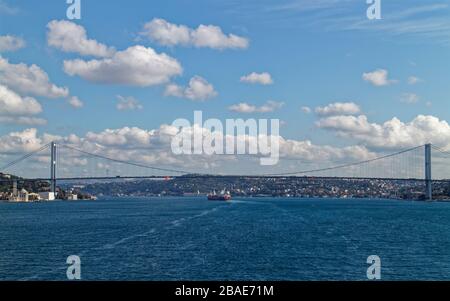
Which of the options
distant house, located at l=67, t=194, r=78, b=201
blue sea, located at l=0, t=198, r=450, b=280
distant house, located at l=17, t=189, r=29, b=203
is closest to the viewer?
blue sea, located at l=0, t=198, r=450, b=280

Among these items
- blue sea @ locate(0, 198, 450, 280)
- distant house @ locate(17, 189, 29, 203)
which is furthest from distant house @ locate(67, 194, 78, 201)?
blue sea @ locate(0, 198, 450, 280)

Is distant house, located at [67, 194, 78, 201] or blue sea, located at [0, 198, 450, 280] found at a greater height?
blue sea, located at [0, 198, 450, 280]

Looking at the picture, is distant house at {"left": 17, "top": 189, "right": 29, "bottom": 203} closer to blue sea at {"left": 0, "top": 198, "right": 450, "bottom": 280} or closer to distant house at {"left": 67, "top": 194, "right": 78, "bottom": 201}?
distant house at {"left": 67, "top": 194, "right": 78, "bottom": 201}

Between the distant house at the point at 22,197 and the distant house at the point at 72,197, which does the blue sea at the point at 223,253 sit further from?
the distant house at the point at 72,197

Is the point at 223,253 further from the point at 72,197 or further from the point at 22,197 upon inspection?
the point at 72,197

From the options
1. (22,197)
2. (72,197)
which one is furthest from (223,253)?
(72,197)

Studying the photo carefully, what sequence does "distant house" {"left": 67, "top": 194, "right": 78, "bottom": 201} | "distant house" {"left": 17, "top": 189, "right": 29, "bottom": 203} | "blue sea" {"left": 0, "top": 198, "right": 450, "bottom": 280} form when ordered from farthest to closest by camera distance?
"distant house" {"left": 67, "top": 194, "right": 78, "bottom": 201}, "distant house" {"left": 17, "top": 189, "right": 29, "bottom": 203}, "blue sea" {"left": 0, "top": 198, "right": 450, "bottom": 280}

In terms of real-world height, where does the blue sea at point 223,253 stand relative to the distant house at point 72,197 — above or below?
above

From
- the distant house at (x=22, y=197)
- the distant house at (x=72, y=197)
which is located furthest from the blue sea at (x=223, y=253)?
the distant house at (x=72, y=197)
